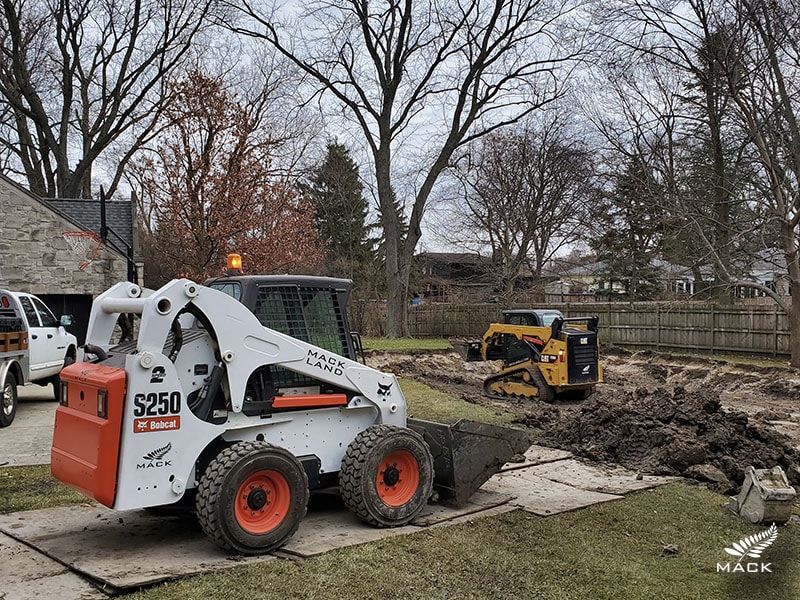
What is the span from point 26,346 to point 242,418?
8.50m

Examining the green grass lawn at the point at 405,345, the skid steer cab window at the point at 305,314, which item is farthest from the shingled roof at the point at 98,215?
the skid steer cab window at the point at 305,314

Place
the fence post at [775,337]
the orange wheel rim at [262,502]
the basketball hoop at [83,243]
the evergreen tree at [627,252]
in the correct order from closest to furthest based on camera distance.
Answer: the orange wheel rim at [262,502] < the basketball hoop at [83,243] < the fence post at [775,337] < the evergreen tree at [627,252]

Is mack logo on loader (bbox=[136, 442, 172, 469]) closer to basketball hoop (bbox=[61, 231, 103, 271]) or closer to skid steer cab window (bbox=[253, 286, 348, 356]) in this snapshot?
skid steer cab window (bbox=[253, 286, 348, 356])

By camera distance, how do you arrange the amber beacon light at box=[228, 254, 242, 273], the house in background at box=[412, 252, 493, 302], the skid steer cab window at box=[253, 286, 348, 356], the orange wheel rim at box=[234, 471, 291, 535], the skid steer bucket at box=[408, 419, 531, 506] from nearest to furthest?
the orange wheel rim at box=[234, 471, 291, 535] < the skid steer cab window at box=[253, 286, 348, 356] < the amber beacon light at box=[228, 254, 242, 273] < the skid steer bucket at box=[408, 419, 531, 506] < the house in background at box=[412, 252, 493, 302]

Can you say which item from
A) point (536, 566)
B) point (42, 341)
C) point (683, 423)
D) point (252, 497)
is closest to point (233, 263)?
point (252, 497)

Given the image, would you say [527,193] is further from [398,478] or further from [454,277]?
[398,478]

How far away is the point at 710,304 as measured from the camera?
2586 cm

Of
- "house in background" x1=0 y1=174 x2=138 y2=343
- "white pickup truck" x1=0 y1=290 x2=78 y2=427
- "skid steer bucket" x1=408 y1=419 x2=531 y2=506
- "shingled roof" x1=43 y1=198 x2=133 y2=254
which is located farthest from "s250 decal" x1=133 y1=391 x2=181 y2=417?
"shingled roof" x1=43 y1=198 x2=133 y2=254

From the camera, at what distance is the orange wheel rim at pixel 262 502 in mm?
5938

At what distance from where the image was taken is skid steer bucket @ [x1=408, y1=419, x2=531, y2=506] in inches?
292

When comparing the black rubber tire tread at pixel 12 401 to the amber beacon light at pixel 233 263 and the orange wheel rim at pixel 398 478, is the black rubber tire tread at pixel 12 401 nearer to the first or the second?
the amber beacon light at pixel 233 263

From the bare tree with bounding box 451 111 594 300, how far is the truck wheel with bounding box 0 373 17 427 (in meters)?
29.7

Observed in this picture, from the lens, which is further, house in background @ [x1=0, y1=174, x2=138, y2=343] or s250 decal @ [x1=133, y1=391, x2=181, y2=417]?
house in background @ [x1=0, y1=174, x2=138, y2=343]

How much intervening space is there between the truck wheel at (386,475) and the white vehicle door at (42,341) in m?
9.00
